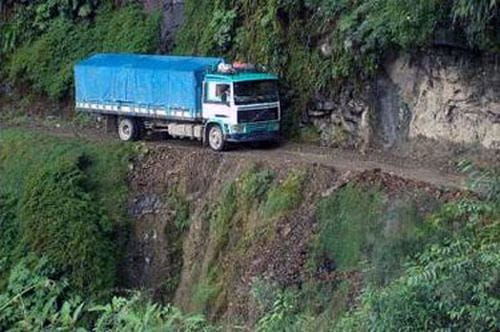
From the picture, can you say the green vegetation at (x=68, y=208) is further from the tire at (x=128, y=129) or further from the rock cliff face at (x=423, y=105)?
the rock cliff face at (x=423, y=105)

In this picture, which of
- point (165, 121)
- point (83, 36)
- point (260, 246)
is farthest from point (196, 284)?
point (83, 36)

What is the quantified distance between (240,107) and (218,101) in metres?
0.50

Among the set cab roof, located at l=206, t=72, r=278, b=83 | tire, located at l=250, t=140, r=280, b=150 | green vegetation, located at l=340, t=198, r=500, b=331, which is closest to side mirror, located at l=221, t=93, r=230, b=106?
cab roof, located at l=206, t=72, r=278, b=83

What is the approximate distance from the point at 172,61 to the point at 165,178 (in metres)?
2.68

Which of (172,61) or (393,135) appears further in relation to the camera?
(172,61)

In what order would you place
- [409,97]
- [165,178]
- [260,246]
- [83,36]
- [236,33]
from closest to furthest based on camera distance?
[260,246]
[409,97]
[165,178]
[236,33]
[83,36]

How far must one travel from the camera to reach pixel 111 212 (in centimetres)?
2553

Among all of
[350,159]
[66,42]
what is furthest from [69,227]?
[66,42]

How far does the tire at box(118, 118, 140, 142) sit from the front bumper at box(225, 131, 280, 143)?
2.87 meters

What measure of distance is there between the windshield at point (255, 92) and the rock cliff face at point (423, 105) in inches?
37.7

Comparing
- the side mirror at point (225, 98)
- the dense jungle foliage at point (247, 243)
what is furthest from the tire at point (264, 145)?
the dense jungle foliage at point (247, 243)

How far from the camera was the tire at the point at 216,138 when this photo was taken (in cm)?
2514

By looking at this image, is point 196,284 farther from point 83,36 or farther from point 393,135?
point 83,36

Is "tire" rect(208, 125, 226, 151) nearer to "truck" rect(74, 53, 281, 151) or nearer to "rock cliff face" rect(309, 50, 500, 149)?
"truck" rect(74, 53, 281, 151)
